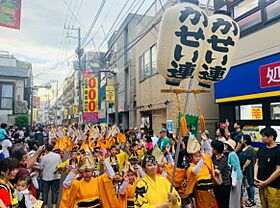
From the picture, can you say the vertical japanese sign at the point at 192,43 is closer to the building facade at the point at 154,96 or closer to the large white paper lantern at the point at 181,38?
the large white paper lantern at the point at 181,38

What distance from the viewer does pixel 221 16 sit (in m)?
3.80

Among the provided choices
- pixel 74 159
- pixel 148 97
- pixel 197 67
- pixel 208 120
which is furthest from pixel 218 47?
pixel 148 97

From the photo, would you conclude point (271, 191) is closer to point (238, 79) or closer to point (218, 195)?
point (218, 195)

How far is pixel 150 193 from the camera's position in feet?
10.0

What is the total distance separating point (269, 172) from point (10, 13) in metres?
7.52

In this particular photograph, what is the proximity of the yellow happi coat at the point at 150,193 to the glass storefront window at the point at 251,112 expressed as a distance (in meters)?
7.73

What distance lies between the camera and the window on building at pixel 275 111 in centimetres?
880

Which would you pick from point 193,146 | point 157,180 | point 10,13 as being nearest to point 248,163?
point 193,146

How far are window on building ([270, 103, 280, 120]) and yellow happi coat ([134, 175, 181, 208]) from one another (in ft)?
23.7

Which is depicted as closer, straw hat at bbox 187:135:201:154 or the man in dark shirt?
the man in dark shirt

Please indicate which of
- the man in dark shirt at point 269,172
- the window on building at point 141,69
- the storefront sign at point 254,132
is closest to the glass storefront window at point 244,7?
the storefront sign at point 254,132

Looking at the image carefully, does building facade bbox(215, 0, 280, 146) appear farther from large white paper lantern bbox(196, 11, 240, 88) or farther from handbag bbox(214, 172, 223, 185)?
large white paper lantern bbox(196, 11, 240, 88)

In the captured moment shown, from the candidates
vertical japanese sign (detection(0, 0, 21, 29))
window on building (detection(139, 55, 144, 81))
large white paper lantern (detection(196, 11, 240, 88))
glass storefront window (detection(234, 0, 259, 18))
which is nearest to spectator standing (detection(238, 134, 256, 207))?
large white paper lantern (detection(196, 11, 240, 88))

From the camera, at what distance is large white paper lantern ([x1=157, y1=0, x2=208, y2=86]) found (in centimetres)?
342
